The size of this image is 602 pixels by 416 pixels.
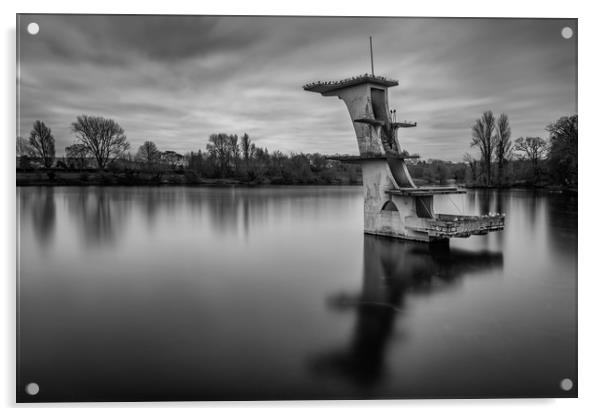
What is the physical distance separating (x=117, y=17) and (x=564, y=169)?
610cm

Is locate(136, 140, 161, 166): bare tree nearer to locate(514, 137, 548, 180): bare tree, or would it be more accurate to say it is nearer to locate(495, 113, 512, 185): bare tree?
locate(495, 113, 512, 185): bare tree

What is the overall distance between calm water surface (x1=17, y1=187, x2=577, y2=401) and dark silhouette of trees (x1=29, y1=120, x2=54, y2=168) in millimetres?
493

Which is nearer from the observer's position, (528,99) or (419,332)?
(419,332)

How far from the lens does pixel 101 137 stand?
639 centimetres

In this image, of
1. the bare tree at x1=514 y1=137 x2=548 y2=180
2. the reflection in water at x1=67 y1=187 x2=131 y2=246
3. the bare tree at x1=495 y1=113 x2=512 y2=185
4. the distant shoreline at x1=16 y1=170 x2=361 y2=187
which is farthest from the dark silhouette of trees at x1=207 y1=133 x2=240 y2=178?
the bare tree at x1=514 y1=137 x2=548 y2=180

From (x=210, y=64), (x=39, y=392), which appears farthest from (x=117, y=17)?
(x=39, y=392)

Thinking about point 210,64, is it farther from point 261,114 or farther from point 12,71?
point 12,71

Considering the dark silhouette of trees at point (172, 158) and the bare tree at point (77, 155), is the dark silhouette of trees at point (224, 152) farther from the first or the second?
the bare tree at point (77, 155)

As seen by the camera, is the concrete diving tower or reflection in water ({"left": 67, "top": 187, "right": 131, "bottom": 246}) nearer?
reflection in water ({"left": 67, "top": 187, "right": 131, "bottom": 246})

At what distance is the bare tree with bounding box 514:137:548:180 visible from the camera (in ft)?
21.8

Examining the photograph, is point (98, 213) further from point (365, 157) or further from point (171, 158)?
point (365, 157)

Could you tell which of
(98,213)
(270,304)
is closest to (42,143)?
(98,213)

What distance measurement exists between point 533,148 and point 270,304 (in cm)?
500

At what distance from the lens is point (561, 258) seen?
6.84 meters
